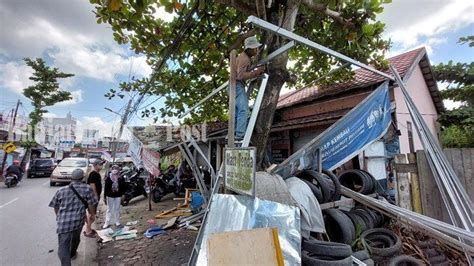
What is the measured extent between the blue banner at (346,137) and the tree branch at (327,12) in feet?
4.90

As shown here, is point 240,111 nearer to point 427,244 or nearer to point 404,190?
point 404,190

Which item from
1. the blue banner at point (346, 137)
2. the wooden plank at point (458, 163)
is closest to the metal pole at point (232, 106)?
the blue banner at point (346, 137)

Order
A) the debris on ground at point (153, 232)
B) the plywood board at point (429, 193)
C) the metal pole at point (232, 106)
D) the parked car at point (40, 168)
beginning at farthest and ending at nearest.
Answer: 1. the parked car at point (40, 168)
2. the debris on ground at point (153, 232)
3. the plywood board at point (429, 193)
4. the metal pole at point (232, 106)

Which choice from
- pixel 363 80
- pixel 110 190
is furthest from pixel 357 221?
pixel 110 190

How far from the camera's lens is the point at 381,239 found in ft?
12.4

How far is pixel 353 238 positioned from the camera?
356 cm

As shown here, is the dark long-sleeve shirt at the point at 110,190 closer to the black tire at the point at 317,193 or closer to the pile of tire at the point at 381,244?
the black tire at the point at 317,193

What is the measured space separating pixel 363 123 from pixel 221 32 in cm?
379

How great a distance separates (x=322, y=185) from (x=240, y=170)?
1474mm

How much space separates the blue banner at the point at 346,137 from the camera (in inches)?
155

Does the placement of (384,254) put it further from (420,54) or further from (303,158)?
(420,54)

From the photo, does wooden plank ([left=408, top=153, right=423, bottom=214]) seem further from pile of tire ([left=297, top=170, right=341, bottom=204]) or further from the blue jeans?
the blue jeans

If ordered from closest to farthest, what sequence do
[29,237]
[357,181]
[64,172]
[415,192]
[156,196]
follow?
[415,192] → [357,181] → [29,237] → [156,196] → [64,172]

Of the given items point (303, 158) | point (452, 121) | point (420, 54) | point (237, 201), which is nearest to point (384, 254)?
point (303, 158)
